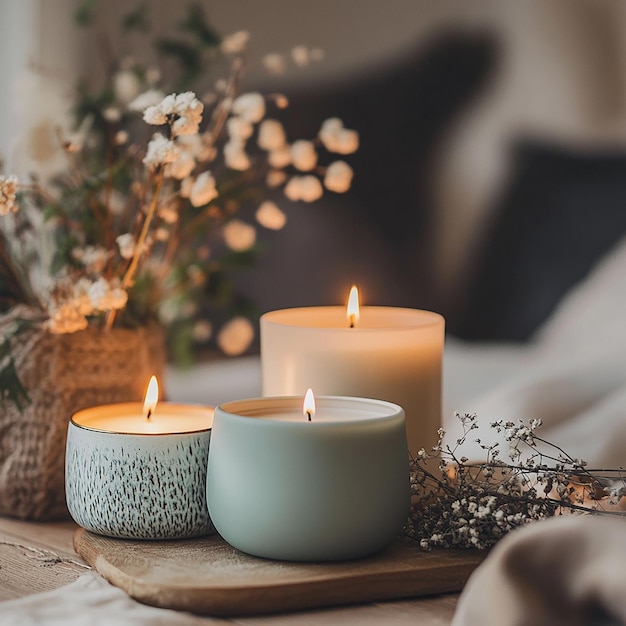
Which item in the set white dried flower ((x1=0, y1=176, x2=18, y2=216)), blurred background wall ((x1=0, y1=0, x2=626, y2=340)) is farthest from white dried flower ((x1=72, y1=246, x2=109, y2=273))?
blurred background wall ((x1=0, y1=0, x2=626, y2=340))

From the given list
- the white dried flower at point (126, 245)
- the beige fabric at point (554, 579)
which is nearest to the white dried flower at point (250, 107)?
the white dried flower at point (126, 245)

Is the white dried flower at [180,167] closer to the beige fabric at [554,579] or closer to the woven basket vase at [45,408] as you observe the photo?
the woven basket vase at [45,408]

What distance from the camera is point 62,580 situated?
2.24ft

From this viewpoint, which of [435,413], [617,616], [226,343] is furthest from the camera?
[226,343]

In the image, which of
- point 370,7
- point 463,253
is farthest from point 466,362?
point 370,7

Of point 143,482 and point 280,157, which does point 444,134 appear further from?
point 143,482

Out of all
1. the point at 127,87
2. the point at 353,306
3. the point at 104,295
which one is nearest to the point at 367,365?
the point at 353,306

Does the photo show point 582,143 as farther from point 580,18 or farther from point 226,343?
point 226,343

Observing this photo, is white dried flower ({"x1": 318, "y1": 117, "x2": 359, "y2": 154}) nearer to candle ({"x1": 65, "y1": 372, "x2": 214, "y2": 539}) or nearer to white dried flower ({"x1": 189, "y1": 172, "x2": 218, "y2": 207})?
white dried flower ({"x1": 189, "y1": 172, "x2": 218, "y2": 207})

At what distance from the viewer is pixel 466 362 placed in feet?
4.70

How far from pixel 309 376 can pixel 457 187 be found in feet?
2.73

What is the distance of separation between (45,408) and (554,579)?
1.53 feet

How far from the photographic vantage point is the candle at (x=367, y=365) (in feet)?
2.43

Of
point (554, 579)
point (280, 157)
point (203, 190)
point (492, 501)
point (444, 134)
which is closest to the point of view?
point (554, 579)
